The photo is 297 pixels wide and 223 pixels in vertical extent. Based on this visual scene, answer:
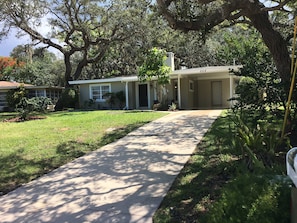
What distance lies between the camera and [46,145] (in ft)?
28.8

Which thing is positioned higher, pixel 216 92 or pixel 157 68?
pixel 157 68

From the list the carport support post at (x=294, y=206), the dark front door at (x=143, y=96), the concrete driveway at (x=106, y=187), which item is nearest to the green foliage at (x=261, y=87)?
the concrete driveway at (x=106, y=187)

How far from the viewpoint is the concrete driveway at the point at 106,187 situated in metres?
4.24

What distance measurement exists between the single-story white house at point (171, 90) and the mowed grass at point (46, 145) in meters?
9.08

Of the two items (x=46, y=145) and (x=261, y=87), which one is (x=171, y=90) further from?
(x=261, y=87)

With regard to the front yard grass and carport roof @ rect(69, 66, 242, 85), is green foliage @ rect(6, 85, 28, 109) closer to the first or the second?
carport roof @ rect(69, 66, 242, 85)

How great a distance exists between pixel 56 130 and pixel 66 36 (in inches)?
637

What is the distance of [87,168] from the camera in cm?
657

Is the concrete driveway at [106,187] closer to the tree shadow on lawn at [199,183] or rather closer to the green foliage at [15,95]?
the tree shadow on lawn at [199,183]

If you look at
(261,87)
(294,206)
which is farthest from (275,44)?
(294,206)

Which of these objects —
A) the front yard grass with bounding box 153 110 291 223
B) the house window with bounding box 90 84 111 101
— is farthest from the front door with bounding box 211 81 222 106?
the front yard grass with bounding box 153 110 291 223

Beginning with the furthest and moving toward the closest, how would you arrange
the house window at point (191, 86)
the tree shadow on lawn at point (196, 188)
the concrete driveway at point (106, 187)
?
1. the house window at point (191, 86)
2. the concrete driveway at point (106, 187)
3. the tree shadow on lawn at point (196, 188)

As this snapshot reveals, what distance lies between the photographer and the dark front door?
2348 cm

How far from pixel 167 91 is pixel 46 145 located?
46.7 feet
